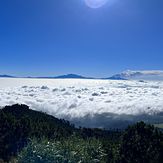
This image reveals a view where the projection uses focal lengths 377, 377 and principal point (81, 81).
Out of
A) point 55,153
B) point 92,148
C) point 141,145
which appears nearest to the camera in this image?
point 55,153

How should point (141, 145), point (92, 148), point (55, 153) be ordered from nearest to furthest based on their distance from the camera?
point (55, 153)
point (92, 148)
point (141, 145)

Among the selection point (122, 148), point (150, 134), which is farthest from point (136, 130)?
point (122, 148)

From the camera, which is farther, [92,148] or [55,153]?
[92,148]

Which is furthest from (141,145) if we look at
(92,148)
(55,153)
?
(55,153)

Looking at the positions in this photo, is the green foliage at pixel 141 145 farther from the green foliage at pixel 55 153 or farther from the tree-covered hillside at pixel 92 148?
the green foliage at pixel 55 153

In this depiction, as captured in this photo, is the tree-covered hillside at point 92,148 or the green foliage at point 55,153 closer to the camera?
the green foliage at point 55,153

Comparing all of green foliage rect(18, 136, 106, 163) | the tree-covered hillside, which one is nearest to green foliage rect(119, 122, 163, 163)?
the tree-covered hillside

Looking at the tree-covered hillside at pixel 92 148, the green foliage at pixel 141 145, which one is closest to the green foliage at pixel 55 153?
the tree-covered hillside at pixel 92 148

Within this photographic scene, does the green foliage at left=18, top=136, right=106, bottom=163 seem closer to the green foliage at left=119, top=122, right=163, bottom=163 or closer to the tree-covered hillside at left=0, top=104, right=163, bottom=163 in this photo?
the tree-covered hillside at left=0, top=104, right=163, bottom=163

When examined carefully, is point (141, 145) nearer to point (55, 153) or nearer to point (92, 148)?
point (92, 148)

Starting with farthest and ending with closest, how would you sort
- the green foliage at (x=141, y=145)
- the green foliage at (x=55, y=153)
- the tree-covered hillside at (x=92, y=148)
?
1. the green foliage at (x=141, y=145)
2. the tree-covered hillside at (x=92, y=148)
3. the green foliage at (x=55, y=153)

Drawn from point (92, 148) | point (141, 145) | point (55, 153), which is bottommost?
point (141, 145)

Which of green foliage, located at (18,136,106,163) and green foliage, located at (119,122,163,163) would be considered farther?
green foliage, located at (119,122,163,163)

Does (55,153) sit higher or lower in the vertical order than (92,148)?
higher
